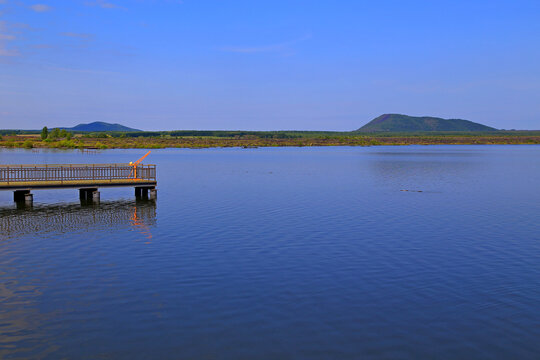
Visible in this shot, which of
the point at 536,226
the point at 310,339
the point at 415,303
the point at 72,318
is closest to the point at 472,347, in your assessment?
the point at 415,303

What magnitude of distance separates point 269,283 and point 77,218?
1883 cm

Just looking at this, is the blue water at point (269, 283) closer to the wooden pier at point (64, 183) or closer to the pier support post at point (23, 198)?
the pier support post at point (23, 198)

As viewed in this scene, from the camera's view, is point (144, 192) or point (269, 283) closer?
point (269, 283)

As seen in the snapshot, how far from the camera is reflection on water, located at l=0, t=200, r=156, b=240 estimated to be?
27.8 m

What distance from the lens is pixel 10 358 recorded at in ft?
38.6

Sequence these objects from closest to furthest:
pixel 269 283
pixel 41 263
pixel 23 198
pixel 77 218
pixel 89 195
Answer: pixel 269 283, pixel 41 263, pixel 77 218, pixel 23 198, pixel 89 195

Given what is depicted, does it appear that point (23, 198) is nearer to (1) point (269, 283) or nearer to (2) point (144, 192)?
(2) point (144, 192)

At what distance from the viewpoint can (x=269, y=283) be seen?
17781 mm

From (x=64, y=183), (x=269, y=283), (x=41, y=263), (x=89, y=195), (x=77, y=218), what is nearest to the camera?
(x=269, y=283)

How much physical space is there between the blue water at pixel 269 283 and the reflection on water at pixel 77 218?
0.46ft

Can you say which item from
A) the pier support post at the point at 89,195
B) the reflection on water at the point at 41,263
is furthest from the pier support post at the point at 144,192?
the pier support post at the point at 89,195

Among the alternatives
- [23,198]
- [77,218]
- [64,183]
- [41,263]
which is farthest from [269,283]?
[23,198]

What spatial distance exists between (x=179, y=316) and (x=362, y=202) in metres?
27.3

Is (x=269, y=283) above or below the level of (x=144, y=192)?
below
